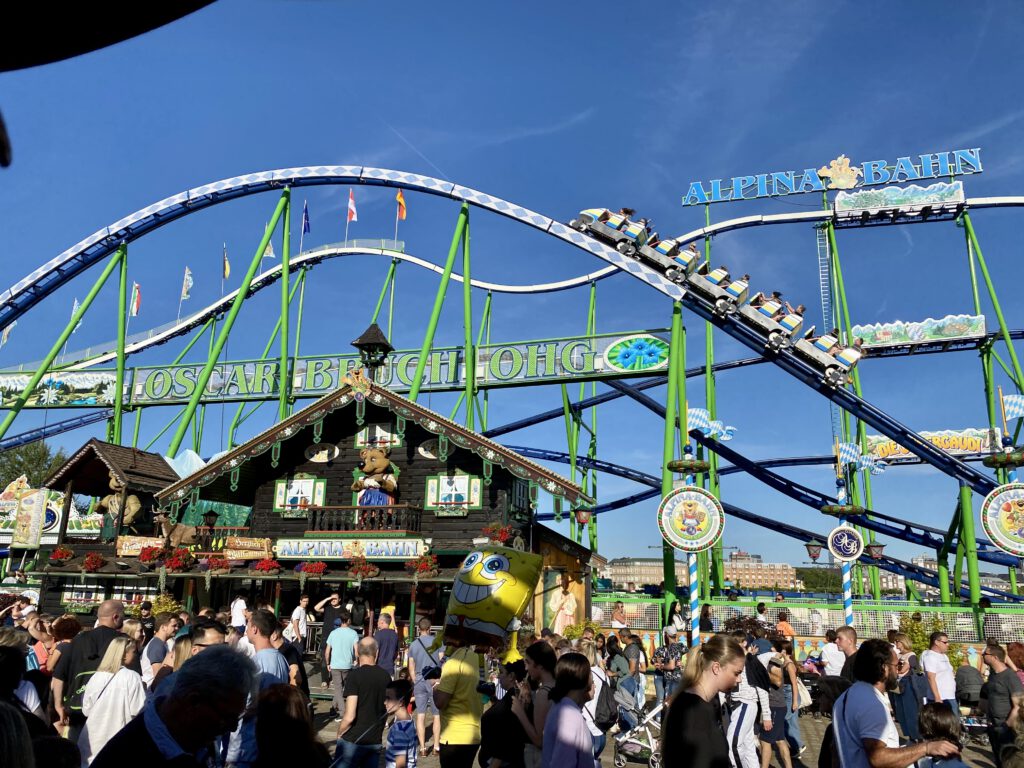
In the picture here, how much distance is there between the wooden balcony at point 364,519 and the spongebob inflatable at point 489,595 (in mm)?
11772

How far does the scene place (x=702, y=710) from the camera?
3736mm

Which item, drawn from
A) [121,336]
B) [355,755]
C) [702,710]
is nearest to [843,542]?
[355,755]

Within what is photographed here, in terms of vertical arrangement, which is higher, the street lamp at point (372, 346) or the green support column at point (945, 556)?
the street lamp at point (372, 346)

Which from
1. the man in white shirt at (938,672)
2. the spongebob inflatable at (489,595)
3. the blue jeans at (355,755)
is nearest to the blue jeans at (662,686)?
the man in white shirt at (938,672)

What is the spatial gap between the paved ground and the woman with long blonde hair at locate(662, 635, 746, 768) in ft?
19.2

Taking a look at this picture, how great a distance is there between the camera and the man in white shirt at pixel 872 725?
3.77 m

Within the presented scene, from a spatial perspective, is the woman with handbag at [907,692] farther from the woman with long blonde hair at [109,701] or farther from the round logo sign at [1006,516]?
the round logo sign at [1006,516]

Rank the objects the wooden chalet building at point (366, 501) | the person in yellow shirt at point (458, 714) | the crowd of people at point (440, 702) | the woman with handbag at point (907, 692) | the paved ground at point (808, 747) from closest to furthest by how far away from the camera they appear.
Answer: the crowd of people at point (440, 702)
the person in yellow shirt at point (458, 714)
the woman with handbag at point (907, 692)
the paved ground at point (808, 747)
the wooden chalet building at point (366, 501)

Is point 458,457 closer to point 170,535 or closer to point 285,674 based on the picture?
point 170,535

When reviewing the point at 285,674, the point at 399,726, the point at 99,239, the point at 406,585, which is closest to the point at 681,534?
the point at 406,585

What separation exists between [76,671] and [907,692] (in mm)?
8149

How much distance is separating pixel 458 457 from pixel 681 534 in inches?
262

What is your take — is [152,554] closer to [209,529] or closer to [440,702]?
[209,529]

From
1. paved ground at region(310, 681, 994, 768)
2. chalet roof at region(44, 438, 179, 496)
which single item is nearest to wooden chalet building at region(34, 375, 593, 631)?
chalet roof at region(44, 438, 179, 496)
